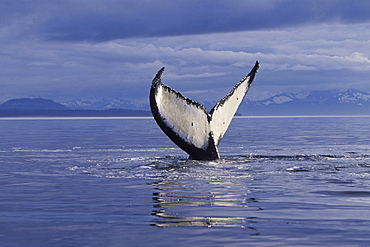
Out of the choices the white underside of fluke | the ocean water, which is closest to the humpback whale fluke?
the white underside of fluke

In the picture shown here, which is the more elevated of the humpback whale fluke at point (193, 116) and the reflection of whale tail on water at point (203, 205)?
the humpback whale fluke at point (193, 116)

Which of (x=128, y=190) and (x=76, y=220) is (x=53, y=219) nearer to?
(x=76, y=220)

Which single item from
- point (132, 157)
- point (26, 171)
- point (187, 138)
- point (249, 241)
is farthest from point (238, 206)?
point (132, 157)

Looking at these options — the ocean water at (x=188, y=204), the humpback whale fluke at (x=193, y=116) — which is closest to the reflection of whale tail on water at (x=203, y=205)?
the ocean water at (x=188, y=204)

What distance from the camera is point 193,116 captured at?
11133 mm

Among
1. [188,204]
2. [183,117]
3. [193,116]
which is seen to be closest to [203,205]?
[188,204]

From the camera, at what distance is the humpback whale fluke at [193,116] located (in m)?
10.6

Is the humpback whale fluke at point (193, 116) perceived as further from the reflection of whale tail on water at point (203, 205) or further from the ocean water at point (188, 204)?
the reflection of whale tail on water at point (203, 205)

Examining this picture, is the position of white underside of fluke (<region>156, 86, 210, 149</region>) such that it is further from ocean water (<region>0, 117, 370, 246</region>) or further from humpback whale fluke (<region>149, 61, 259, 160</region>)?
ocean water (<region>0, 117, 370, 246</region>)

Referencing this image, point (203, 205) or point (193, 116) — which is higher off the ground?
point (193, 116)

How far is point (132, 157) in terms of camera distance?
15094 millimetres

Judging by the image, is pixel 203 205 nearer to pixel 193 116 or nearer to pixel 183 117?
pixel 183 117

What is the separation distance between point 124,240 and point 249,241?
1.06 m

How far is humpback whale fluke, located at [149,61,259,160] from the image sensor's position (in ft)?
34.8
